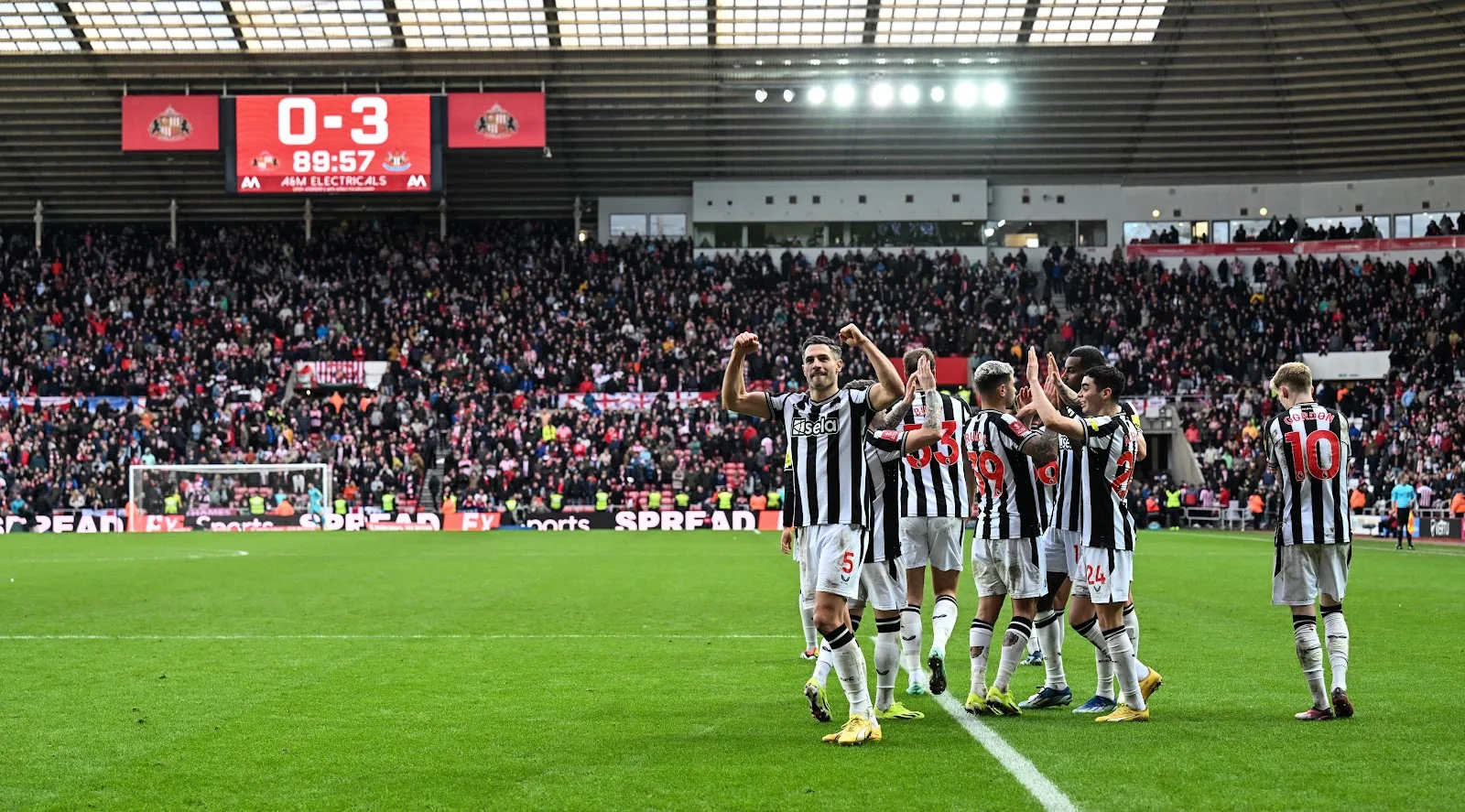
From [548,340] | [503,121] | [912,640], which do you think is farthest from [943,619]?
[548,340]

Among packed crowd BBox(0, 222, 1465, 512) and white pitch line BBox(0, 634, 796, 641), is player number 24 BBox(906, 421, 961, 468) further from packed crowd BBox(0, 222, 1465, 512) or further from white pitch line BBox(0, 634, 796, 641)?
packed crowd BBox(0, 222, 1465, 512)

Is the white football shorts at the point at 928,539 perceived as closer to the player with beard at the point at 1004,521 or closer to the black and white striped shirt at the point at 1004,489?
the player with beard at the point at 1004,521

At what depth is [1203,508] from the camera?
4275 cm

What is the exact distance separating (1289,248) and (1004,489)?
50827 mm

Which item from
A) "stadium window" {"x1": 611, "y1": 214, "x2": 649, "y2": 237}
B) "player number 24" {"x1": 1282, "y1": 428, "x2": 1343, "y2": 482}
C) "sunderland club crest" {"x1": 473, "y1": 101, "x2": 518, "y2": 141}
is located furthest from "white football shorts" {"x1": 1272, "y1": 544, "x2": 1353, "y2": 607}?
"stadium window" {"x1": 611, "y1": 214, "x2": 649, "y2": 237}

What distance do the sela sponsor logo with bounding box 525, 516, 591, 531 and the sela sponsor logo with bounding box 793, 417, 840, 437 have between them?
3335 cm

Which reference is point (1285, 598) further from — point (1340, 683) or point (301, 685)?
point (301, 685)

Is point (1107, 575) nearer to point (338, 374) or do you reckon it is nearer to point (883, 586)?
point (883, 586)

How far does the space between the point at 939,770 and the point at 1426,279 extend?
51.5 metres

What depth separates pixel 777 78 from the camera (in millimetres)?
48594

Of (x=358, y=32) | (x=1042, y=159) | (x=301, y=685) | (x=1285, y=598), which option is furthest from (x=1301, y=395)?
(x=1042, y=159)

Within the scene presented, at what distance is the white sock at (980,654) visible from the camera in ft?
29.8

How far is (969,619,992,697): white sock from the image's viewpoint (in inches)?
358

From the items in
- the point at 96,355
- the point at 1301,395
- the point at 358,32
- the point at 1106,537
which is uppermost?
the point at 358,32
